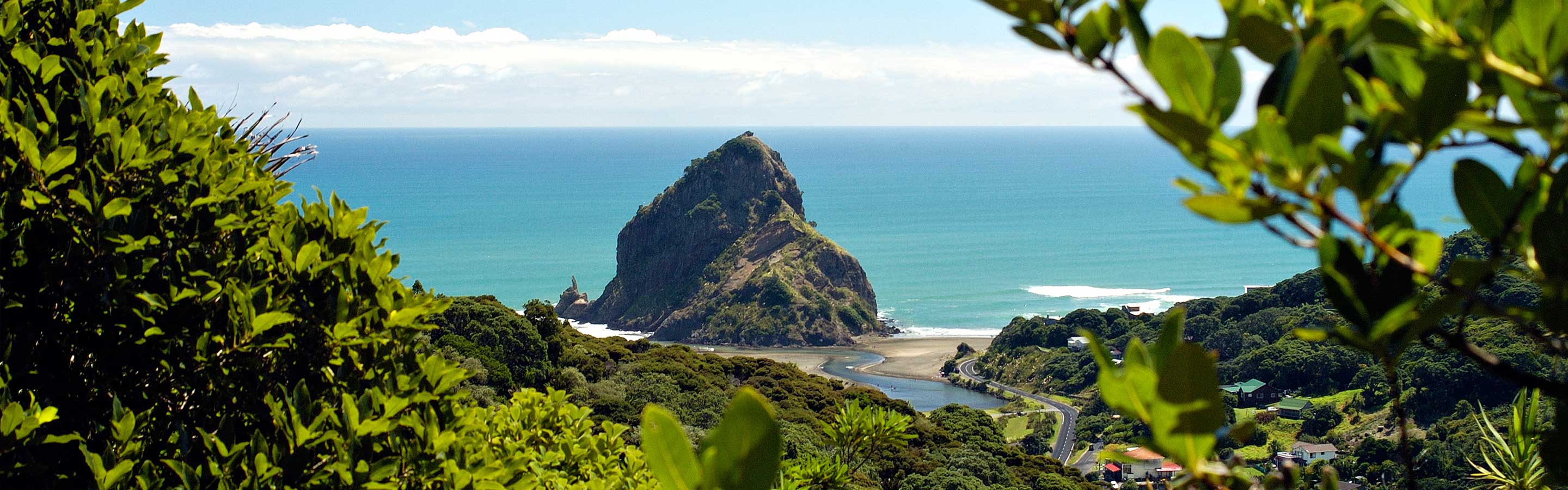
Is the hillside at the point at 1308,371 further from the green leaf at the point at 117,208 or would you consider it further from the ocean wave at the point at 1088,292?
the green leaf at the point at 117,208

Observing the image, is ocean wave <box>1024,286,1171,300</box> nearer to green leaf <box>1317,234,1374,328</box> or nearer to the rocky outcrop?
the rocky outcrop

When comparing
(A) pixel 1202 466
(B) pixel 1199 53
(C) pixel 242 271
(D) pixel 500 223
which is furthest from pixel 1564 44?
(D) pixel 500 223

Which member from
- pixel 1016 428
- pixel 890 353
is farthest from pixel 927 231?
pixel 1016 428

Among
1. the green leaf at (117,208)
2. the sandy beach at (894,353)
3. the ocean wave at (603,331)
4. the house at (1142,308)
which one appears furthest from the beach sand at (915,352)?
the green leaf at (117,208)

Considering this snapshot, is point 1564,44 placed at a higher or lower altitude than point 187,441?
higher

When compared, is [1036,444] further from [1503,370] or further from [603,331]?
[603,331]

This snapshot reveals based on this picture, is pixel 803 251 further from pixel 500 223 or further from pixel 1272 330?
pixel 500 223

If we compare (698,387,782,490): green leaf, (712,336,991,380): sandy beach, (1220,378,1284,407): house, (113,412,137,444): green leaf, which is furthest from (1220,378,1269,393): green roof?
(698,387,782,490): green leaf
